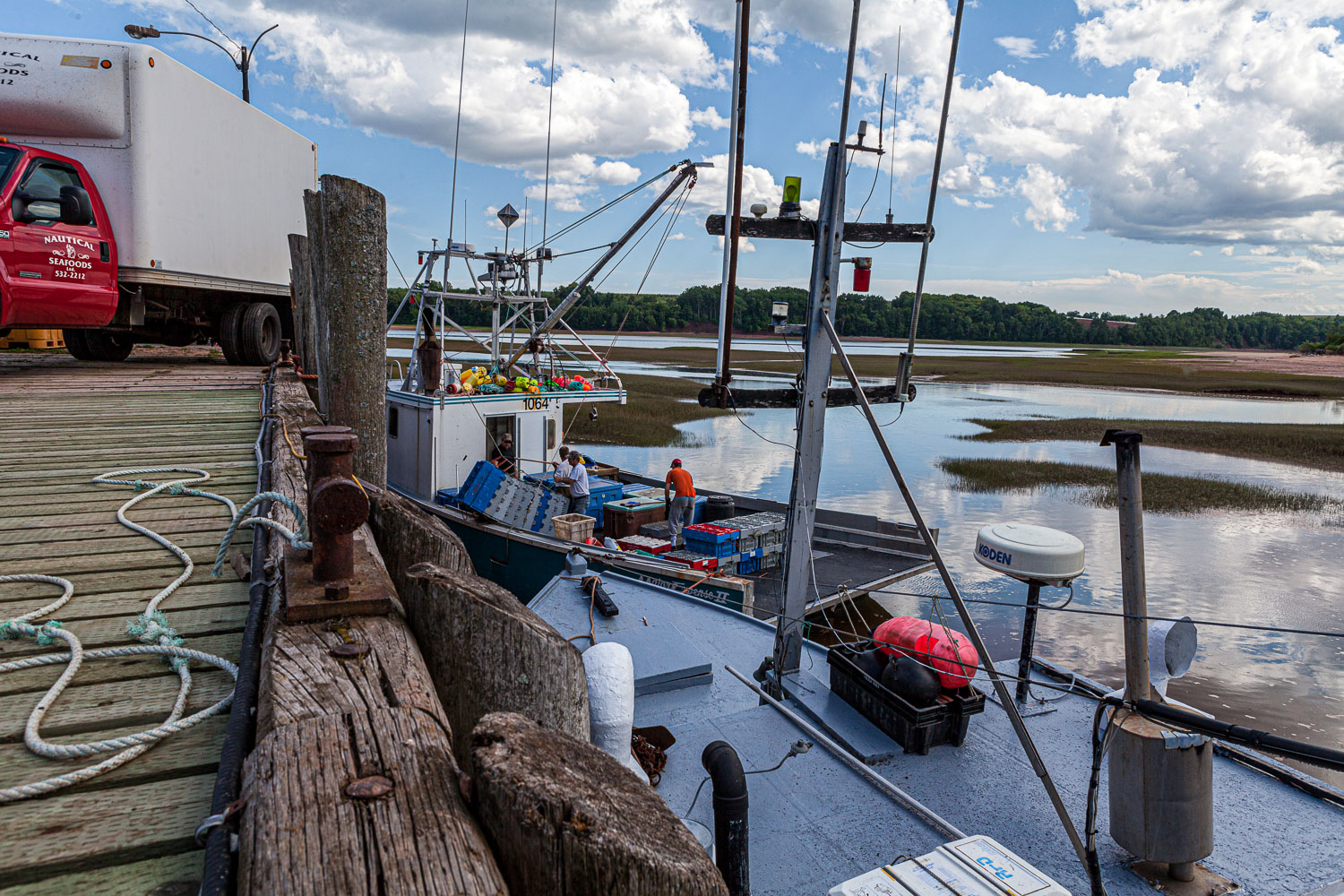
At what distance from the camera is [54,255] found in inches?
340

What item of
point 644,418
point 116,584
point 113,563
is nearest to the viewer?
point 116,584

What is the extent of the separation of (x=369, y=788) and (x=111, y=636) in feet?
5.30

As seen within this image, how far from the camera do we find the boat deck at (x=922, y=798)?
4.74m

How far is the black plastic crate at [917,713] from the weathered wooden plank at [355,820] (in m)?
5.17

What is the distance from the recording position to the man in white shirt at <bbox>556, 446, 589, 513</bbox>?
555 inches

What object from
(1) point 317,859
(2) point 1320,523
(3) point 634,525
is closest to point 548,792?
(1) point 317,859

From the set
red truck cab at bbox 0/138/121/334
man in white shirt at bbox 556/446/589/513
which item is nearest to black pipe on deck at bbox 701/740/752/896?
red truck cab at bbox 0/138/121/334

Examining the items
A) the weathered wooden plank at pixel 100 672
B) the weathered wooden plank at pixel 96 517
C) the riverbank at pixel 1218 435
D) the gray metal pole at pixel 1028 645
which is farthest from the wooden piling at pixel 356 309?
the riverbank at pixel 1218 435

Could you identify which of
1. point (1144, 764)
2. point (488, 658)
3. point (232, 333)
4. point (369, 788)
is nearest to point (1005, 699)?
point (1144, 764)

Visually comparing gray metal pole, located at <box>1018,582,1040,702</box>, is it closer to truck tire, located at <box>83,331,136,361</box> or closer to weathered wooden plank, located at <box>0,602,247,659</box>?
weathered wooden plank, located at <box>0,602,247,659</box>

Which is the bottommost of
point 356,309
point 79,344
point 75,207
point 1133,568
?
point 1133,568

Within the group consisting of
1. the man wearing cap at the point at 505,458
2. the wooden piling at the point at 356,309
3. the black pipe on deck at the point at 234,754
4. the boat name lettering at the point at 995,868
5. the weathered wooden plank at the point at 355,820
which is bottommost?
the man wearing cap at the point at 505,458

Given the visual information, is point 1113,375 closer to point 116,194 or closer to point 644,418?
point 644,418

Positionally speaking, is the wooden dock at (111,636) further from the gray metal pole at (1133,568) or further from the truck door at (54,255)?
the gray metal pole at (1133,568)
